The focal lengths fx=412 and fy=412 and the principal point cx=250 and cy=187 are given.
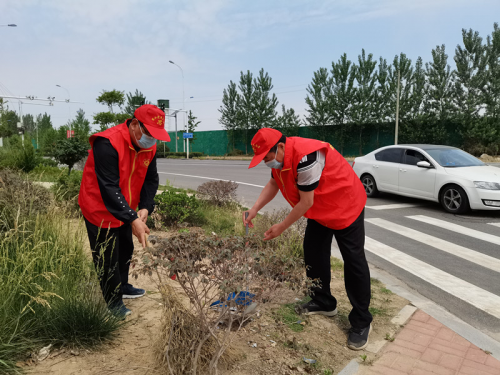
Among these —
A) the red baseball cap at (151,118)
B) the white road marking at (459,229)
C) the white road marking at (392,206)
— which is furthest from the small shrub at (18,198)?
the white road marking at (392,206)

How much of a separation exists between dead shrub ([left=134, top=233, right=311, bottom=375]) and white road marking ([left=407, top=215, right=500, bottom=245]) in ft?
18.2

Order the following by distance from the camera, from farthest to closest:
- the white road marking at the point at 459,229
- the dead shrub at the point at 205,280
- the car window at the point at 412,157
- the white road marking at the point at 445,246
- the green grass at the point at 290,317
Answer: the car window at the point at 412,157 < the white road marking at the point at 459,229 < the white road marking at the point at 445,246 < the green grass at the point at 290,317 < the dead shrub at the point at 205,280

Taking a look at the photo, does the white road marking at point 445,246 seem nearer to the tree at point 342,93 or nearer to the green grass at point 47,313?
the green grass at point 47,313

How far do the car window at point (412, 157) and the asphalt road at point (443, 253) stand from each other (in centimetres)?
104

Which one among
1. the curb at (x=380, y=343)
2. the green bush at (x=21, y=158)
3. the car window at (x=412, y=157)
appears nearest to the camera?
the curb at (x=380, y=343)

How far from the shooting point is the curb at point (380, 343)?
2853 millimetres

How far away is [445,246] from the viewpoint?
651 centimetres

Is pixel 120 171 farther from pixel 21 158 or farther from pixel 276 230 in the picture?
pixel 21 158

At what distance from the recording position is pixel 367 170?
11055mm

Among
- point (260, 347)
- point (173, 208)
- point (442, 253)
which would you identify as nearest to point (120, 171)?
point (260, 347)

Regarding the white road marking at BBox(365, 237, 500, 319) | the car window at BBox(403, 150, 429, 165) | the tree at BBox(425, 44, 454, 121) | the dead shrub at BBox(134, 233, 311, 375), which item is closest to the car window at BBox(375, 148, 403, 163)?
the car window at BBox(403, 150, 429, 165)

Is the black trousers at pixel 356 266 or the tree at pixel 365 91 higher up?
the tree at pixel 365 91

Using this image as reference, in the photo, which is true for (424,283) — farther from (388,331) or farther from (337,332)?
(337,332)

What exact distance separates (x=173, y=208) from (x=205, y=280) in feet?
15.0
